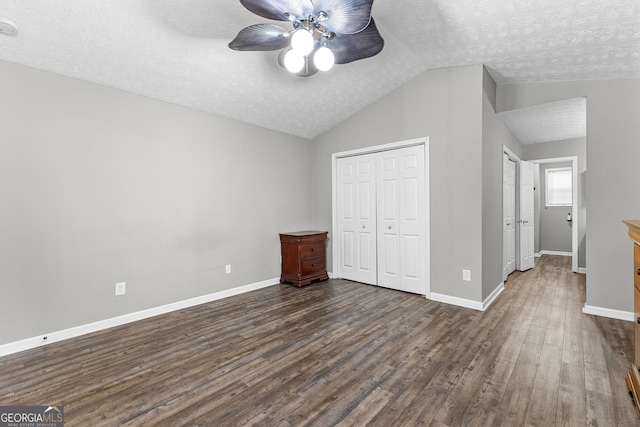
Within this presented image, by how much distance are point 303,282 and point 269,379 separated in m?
2.25

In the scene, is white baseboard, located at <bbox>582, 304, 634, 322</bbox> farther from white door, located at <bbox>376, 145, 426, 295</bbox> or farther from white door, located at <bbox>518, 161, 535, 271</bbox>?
white door, located at <bbox>518, 161, 535, 271</bbox>

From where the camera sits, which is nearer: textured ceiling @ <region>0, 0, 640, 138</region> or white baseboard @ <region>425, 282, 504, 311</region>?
textured ceiling @ <region>0, 0, 640, 138</region>

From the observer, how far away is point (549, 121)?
4.09m

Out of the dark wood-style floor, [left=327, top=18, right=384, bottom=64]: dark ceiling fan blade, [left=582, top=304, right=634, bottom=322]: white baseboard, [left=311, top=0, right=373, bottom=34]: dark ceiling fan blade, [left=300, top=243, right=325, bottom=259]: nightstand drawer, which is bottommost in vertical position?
the dark wood-style floor

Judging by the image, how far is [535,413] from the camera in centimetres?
162

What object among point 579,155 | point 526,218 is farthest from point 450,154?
point 579,155

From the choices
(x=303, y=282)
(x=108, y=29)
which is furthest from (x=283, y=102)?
(x=303, y=282)

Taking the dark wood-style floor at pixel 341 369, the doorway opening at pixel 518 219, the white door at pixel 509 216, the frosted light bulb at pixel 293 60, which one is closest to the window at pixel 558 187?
the doorway opening at pixel 518 219

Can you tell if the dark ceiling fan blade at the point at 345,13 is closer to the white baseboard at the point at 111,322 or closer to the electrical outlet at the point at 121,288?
the electrical outlet at the point at 121,288

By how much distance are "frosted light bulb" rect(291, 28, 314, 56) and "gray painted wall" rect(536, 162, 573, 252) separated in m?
6.85

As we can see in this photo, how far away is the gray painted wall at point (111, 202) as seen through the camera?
→ 7.93 feet

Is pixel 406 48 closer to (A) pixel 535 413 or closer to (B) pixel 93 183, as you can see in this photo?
(A) pixel 535 413

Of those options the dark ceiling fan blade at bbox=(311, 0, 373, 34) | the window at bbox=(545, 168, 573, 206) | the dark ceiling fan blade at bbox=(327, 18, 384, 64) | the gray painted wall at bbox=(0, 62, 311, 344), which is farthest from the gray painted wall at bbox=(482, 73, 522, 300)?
the window at bbox=(545, 168, 573, 206)

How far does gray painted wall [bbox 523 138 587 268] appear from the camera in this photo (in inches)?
197
